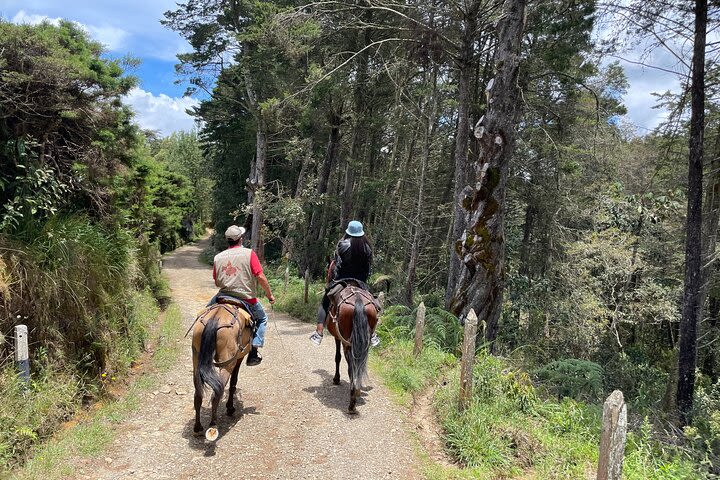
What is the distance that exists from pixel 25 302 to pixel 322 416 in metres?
3.88

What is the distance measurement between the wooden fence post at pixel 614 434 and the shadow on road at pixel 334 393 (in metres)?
3.09

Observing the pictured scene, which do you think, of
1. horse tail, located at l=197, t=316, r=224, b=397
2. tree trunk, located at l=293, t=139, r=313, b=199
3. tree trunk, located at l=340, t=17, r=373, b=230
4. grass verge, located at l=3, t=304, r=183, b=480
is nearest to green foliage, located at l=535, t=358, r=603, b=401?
horse tail, located at l=197, t=316, r=224, b=397

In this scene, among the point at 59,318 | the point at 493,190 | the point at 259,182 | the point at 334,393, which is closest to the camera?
the point at 59,318

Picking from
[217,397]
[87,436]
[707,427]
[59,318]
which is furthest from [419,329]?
[707,427]

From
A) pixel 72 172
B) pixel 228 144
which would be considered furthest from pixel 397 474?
pixel 228 144

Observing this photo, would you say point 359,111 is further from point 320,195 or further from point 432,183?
point 432,183

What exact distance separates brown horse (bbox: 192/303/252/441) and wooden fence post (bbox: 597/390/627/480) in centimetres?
364

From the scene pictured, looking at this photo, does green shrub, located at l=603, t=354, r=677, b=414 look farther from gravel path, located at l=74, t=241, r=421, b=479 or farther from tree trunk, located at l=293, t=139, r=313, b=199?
tree trunk, located at l=293, t=139, r=313, b=199

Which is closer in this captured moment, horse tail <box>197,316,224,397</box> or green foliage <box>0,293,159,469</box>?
green foliage <box>0,293,159,469</box>

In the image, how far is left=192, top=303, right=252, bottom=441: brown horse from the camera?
4676 millimetres

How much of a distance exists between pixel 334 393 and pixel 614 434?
13.0ft

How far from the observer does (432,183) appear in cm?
2005

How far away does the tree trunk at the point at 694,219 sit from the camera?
367 inches

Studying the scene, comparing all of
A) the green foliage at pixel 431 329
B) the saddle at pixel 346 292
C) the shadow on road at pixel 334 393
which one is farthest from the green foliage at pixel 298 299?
the saddle at pixel 346 292
